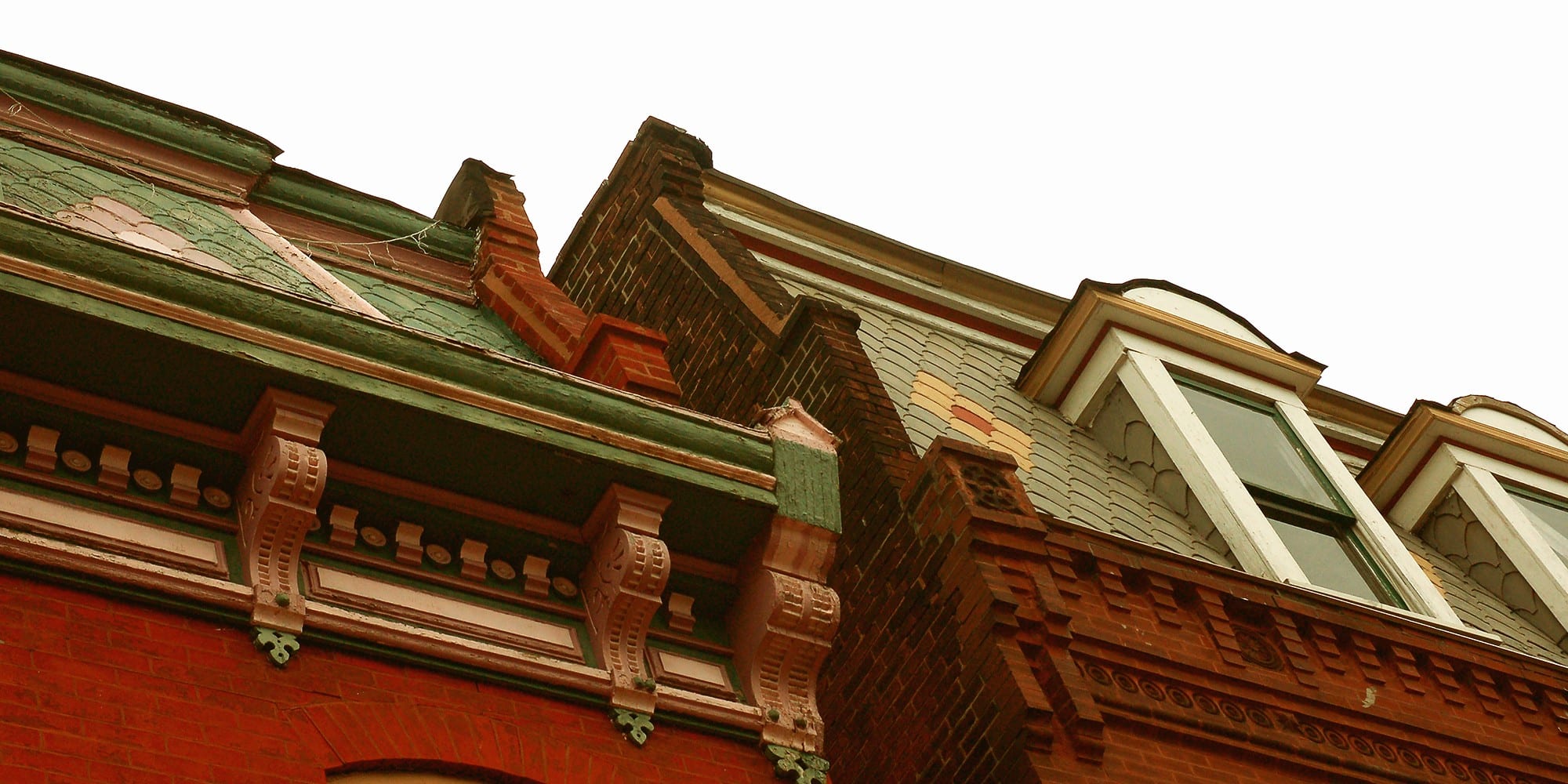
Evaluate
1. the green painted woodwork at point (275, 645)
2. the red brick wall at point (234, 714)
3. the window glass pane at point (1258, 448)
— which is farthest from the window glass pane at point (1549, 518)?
the green painted woodwork at point (275, 645)

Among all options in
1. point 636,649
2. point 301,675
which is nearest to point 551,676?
point 636,649

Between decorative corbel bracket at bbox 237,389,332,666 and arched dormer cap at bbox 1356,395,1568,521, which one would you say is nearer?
decorative corbel bracket at bbox 237,389,332,666

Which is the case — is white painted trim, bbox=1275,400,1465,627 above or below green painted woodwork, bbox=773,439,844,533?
above

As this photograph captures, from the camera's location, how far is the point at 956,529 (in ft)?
32.8

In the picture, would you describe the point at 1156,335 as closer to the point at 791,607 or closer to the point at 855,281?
the point at 855,281

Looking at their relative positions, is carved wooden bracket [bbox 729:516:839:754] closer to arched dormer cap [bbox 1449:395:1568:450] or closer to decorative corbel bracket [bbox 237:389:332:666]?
decorative corbel bracket [bbox 237:389:332:666]

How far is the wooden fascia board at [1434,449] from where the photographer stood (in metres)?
15.1

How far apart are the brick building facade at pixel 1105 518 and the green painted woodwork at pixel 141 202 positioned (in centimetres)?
351

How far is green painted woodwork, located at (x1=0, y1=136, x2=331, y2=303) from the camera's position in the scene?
9.69 meters

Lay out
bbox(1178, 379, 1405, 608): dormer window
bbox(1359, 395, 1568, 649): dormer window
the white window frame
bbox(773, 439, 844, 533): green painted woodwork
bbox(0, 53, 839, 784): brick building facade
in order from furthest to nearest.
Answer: bbox(1359, 395, 1568, 649): dormer window < bbox(1178, 379, 1405, 608): dormer window < the white window frame < bbox(773, 439, 844, 533): green painted woodwork < bbox(0, 53, 839, 784): brick building facade

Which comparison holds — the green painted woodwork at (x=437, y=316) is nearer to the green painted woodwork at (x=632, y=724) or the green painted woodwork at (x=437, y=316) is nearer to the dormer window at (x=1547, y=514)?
the green painted woodwork at (x=632, y=724)

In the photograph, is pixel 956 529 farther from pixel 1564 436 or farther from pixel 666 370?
pixel 1564 436

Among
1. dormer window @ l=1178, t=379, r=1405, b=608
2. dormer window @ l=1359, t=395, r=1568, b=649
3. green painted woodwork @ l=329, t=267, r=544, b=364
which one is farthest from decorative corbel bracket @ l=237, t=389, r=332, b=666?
dormer window @ l=1359, t=395, r=1568, b=649

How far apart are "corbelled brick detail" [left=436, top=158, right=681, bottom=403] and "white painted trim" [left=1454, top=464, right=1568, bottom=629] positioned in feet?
23.8
